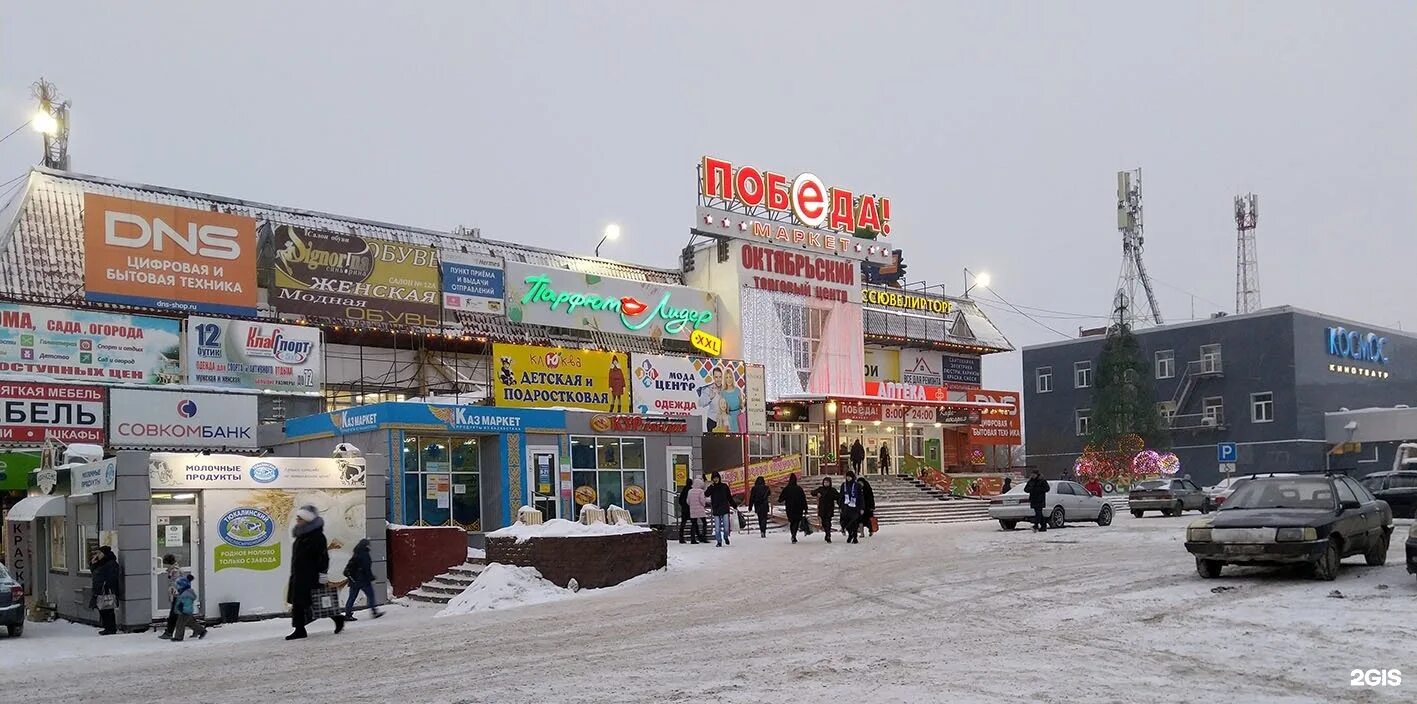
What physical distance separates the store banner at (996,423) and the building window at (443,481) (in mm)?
29814

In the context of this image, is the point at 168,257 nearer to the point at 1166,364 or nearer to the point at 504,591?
the point at 504,591

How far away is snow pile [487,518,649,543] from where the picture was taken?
67.9 feet

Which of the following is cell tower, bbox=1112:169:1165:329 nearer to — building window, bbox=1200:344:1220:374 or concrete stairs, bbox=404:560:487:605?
building window, bbox=1200:344:1220:374

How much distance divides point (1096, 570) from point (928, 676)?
932 centimetres

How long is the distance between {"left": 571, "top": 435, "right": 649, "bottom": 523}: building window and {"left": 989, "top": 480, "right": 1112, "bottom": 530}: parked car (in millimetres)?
9198

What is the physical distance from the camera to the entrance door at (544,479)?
29.2 metres

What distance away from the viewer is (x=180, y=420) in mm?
31047

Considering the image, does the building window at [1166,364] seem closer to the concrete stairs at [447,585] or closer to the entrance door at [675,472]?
the entrance door at [675,472]

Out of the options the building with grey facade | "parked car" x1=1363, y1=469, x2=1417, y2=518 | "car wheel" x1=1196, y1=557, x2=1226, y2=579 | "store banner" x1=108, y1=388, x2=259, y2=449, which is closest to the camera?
"car wheel" x1=1196, y1=557, x2=1226, y2=579

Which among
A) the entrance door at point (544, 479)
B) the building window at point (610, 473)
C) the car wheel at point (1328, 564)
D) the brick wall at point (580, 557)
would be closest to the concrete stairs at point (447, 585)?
the brick wall at point (580, 557)

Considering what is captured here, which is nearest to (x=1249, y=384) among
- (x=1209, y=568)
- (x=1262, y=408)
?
(x=1262, y=408)

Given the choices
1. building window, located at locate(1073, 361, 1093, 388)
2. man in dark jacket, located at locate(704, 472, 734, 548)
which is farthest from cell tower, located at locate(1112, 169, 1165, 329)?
man in dark jacket, located at locate(704, 472, 734, 548)

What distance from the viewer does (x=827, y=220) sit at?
50656 millimetres

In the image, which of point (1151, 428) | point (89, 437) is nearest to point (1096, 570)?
point (89, 437)
